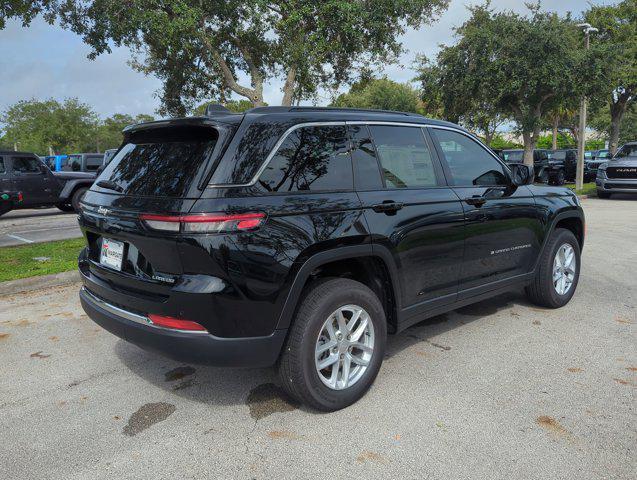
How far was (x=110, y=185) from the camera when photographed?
3324 mm

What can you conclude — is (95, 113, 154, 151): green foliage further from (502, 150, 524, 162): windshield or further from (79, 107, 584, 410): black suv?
(79, 107, 584, 410): black suv

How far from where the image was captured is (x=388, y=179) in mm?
3453

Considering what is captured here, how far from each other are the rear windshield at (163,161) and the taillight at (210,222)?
0.55 ft

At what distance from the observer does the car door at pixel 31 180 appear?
44.4 ft

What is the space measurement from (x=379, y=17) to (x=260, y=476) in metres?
13.7

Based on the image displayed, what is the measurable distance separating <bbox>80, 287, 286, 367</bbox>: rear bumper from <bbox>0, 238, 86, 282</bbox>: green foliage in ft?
13.1

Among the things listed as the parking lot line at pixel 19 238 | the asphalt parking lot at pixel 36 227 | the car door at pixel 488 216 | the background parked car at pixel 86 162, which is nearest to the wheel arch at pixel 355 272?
the car door at pixel 488 216

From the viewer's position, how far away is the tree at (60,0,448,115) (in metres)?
13.0

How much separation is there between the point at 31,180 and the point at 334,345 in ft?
43.9

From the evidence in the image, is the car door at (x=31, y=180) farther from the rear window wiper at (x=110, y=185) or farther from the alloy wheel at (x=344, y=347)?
the alloy wheel at (x=344, y=347)

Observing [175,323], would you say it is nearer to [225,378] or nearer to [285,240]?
[285,240]

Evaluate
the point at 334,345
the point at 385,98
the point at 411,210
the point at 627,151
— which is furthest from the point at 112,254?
the point at 385,98

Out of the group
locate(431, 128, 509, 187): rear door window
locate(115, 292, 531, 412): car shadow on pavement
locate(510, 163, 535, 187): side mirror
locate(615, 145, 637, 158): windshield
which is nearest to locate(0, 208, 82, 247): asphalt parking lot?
locate(115, 292, 531, 412): car shadow on pavement

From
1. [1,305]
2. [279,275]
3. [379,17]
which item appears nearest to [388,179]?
[279,275]
